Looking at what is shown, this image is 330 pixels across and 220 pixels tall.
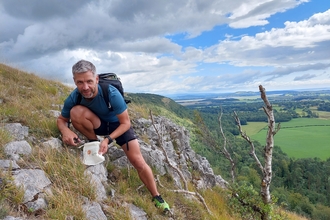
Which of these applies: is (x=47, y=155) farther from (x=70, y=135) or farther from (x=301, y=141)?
(x=301, y=141)

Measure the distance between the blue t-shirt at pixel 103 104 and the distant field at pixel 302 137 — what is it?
81640 mm

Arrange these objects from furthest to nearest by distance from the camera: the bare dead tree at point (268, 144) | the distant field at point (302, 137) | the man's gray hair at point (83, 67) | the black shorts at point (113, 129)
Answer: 1. the distant field at point (302, 137)
2. the bare dead tree at point (268, 144)
3. the black shorts at point (113, 129)
4. the man's gray hair at point (83, 67)

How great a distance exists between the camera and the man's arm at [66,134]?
14.1 feet

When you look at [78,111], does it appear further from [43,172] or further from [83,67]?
[43,172]

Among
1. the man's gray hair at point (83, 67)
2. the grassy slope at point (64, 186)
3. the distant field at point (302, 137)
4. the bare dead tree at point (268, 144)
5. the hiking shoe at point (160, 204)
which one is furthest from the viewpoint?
the distant field at point (302, 137)

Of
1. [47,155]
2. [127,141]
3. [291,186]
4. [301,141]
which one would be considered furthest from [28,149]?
[301,141]

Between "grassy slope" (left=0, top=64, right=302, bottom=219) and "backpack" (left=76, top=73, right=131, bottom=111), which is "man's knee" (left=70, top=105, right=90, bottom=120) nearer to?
"backpack" (left=76, top=73, right=131, bottom=111)

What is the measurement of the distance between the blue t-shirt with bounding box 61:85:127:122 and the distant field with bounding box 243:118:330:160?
81640 mm

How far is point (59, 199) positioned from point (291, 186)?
6858cm

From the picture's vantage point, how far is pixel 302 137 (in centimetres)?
9881

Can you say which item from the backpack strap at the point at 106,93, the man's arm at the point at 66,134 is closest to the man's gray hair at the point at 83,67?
the backpack strap at the point at 106,93

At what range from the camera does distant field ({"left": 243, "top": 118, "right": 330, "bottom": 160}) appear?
82.5 meters

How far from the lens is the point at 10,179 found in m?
3.13

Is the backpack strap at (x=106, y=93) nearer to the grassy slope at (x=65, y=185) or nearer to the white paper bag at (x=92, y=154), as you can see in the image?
the white paper bag at (x=92, y=154)
